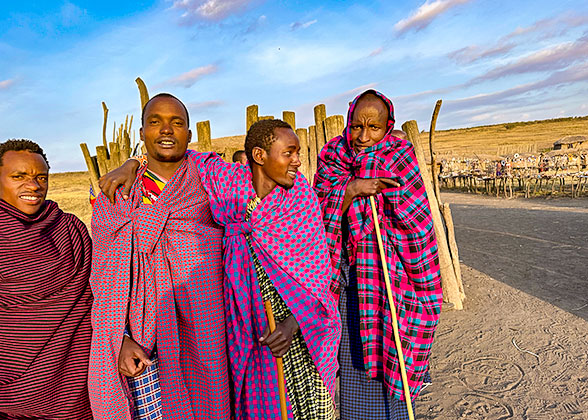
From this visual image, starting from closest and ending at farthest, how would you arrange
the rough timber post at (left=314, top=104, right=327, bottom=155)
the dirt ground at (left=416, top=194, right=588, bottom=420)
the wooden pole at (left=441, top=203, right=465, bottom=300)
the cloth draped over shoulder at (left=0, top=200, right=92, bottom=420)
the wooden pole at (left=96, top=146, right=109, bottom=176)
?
the cloth draped over shoulder at (left=0, top=200, right=92, bottom=420) → the dirt ground at (left=416, top=194, right=588, bottom=420) → the rough timber post at (left=314, top=104, right=327, bottom=155) → the wooden pole at (left=441, top=203, right=465, bottom=300) → the wooden pole at (left=96, top=146, right=109, bottom=176)

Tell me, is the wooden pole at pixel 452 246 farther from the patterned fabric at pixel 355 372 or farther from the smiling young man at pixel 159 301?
the smiling young man at pixel 159 301

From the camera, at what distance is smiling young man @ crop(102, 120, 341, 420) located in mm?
1882

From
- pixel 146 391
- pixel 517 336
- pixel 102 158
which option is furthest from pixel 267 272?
pixel 102 158

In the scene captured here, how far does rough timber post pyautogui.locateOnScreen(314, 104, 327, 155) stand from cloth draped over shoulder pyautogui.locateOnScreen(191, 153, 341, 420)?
11.9ft

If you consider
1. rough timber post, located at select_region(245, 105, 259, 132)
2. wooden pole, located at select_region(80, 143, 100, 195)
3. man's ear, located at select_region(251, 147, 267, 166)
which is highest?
rough timber post, located at select_region(245, 105, 259, 132)

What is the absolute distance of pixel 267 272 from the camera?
190cm

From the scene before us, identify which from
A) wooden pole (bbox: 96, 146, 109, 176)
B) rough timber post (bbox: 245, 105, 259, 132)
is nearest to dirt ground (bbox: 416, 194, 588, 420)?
rough timber post (bbox: 245, 105, 259, 132)

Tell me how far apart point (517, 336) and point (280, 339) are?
12.9 ft

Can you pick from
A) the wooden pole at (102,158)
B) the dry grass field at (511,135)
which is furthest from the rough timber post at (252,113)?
the dry grass field at (511,135)

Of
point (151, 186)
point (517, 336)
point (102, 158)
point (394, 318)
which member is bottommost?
point (517, 336)

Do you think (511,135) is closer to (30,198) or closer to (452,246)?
(452,246)

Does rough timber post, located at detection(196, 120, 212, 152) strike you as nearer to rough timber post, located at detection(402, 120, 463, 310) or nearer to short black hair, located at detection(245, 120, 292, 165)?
rough timber post, located at detection(402, 120, 463, 310)

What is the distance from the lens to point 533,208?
13203 mm

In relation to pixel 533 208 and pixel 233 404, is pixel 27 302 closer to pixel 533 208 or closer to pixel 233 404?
pixel 233 404
